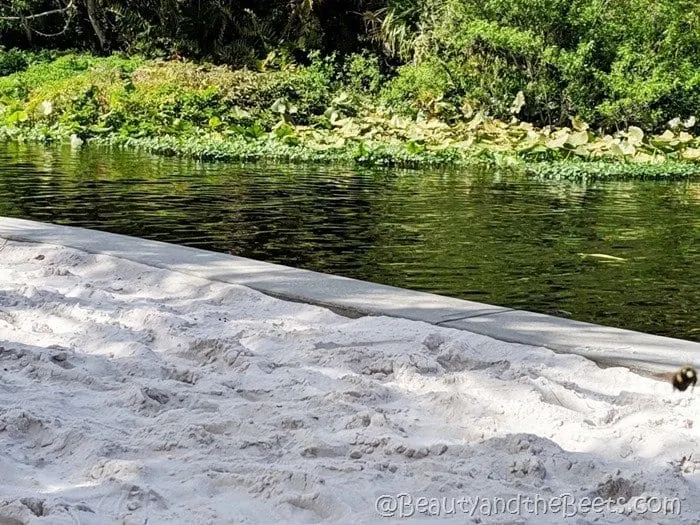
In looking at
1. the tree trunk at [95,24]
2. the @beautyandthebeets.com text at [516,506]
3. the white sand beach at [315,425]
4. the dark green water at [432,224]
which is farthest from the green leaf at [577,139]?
the tree trunk at [95,24]

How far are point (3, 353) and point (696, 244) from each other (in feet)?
18.4

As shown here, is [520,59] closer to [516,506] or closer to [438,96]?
[438,96]

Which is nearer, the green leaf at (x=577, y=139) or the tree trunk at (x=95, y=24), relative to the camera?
the green leaf at (x=577, y=139)

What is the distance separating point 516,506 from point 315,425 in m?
0.79

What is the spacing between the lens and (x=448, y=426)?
333cm

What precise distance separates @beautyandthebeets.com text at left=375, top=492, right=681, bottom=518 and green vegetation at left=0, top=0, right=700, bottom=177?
11405 millimetres

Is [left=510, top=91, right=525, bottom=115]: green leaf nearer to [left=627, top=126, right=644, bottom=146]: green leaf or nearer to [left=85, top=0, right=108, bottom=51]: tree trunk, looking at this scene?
[left=627, top=126, right=644, bottom=146]: green leaf

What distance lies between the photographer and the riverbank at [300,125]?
51.6ft

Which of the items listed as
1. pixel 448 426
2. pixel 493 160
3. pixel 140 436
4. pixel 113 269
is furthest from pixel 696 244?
pixel 493 160

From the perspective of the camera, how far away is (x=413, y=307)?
466 cm

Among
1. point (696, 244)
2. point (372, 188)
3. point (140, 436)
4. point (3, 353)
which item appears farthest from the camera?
point (372, 188)

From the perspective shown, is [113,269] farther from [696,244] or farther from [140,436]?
[696,244]

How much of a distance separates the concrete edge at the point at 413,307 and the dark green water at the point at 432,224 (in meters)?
0.95

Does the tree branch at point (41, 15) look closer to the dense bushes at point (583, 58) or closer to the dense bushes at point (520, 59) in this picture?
the dense bushes at point (520, 59)
